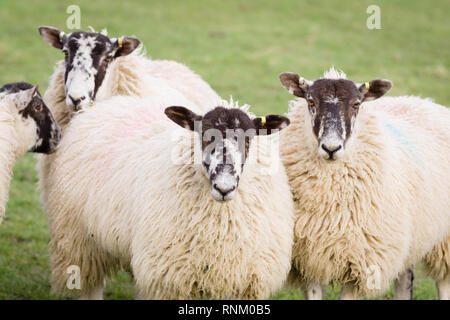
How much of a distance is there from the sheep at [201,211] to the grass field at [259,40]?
15.8 ft

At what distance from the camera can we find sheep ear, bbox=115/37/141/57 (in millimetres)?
6309

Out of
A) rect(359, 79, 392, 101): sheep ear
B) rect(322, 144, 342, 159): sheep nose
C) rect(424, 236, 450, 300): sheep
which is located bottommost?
rect(424, 236, 450, 300): sheep

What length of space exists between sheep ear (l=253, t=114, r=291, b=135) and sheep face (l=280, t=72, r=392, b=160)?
312 millimetres

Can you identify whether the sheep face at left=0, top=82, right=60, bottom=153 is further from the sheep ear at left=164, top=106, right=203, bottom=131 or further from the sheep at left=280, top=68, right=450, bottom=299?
the sheep at left=280, top=68, right=450, bottom=299

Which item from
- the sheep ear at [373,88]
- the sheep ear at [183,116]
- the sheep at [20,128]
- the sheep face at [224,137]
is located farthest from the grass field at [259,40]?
the sheep ear at [373,88]

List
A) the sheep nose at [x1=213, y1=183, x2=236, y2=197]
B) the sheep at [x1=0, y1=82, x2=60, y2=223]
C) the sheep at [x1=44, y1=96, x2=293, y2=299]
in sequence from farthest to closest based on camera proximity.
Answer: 1. the sheep at [x1=0, y1=82, x2=60, y2=223]
2. the sheep at [x1=44, y1=96, x2=293, y2=299]
3. the sheep nose at [x1=213, y1=183, x2=236, y2=197]

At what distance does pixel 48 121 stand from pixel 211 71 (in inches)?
363

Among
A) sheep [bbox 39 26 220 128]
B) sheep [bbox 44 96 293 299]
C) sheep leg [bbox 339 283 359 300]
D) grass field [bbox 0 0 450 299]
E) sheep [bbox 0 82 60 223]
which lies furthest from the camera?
grass field [bbox 0 0 450 299]

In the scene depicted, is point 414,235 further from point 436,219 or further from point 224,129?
point 224,129

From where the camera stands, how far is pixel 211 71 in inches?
570

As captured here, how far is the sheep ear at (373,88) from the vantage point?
5.04 m

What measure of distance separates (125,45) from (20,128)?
1.52 m

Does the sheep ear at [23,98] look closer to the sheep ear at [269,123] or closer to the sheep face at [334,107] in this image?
the sheep ear at [269,123]

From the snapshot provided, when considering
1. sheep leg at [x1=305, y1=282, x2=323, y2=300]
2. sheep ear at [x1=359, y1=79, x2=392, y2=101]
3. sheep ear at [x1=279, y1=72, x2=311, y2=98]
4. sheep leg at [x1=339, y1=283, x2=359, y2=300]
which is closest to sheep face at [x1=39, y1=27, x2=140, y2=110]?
sheep ear at [x1=279, y1=72, x2=311, y2=98]
